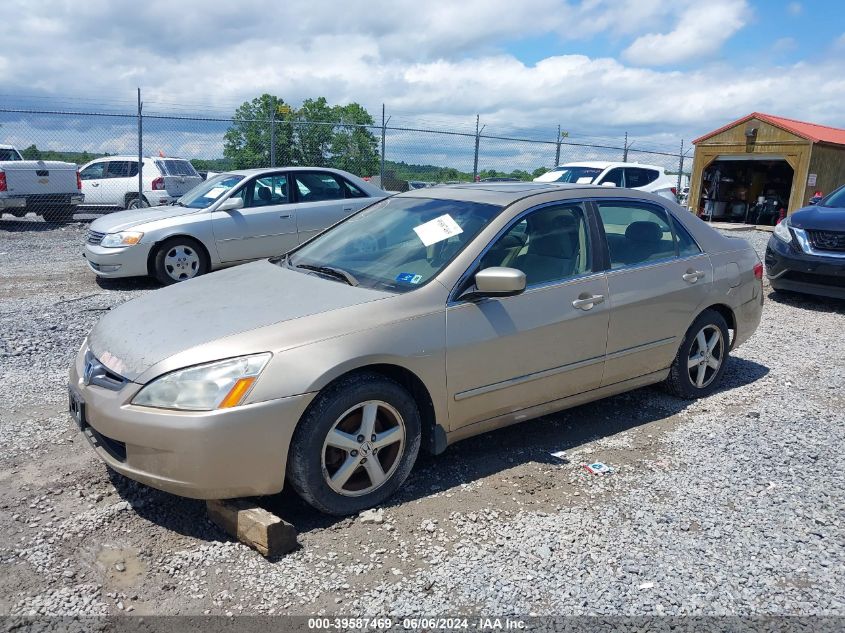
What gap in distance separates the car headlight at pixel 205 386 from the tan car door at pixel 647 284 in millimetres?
2333

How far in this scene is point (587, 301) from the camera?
4.20m

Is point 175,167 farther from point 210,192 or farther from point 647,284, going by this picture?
point 647,284

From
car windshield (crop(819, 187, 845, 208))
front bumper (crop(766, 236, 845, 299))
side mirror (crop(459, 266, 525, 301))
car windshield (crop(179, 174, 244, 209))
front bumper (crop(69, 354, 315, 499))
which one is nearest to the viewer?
front bumper (crop(69, 354, 315, 499))

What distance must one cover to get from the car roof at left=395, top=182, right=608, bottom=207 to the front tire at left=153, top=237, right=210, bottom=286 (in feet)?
16.7

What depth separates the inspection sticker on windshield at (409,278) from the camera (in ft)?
12.3

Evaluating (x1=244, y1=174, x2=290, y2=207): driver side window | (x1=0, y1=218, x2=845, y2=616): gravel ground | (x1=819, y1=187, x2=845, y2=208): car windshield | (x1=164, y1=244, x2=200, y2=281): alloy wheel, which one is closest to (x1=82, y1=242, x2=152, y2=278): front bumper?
(x1=164, y1=244, x2=200, y2=281): alloy wheel

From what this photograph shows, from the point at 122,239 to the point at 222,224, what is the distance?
1235mm

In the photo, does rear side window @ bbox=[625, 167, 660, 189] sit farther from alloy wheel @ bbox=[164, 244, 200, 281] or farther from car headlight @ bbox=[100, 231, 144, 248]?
car headlight @ bbox=[100, 231, 144, 248]

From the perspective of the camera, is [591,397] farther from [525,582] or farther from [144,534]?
[144,534]

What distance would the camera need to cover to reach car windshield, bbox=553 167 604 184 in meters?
15.6

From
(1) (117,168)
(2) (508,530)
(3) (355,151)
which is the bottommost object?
(2) (508,530)

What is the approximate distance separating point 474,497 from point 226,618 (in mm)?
1428

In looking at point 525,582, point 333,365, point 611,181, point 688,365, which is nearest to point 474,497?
point 525,582

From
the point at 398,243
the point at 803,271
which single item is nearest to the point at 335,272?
the point at 398,243
